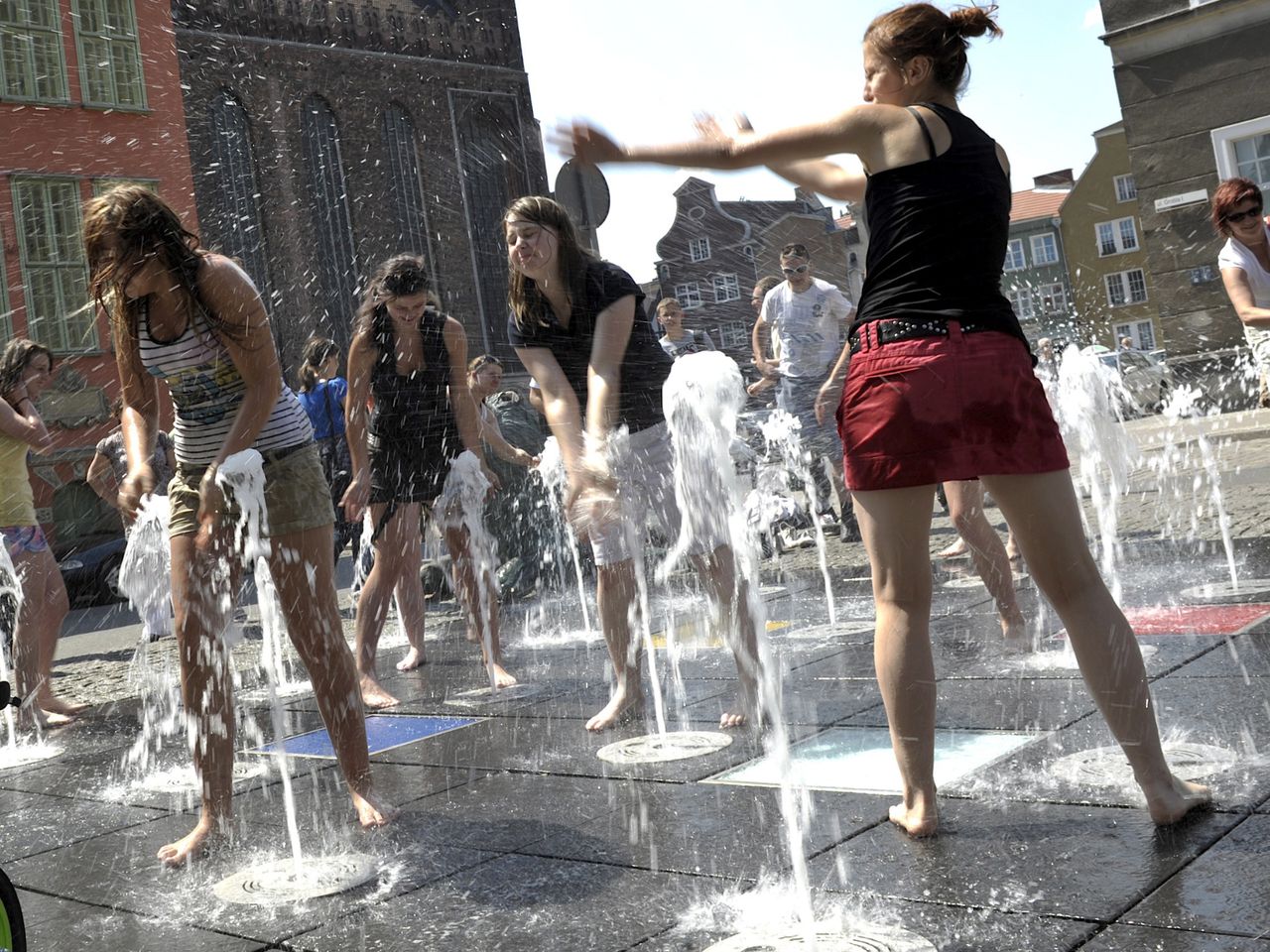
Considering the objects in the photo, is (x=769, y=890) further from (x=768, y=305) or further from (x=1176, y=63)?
(x=1176, y=63)

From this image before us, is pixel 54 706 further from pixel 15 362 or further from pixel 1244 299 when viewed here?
pixel 1244 299

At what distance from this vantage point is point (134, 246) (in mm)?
3311

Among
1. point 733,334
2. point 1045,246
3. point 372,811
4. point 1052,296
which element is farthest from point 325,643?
point 1052,296

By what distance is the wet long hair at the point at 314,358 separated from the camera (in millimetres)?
Result: 7680

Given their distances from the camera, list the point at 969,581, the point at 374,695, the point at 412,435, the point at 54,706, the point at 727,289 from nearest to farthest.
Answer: the point at 374,695, the point at 412,435, the point at 54,706, the point at 969,581, the point at 727,289

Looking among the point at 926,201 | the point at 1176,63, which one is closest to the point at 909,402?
the point at 926,201

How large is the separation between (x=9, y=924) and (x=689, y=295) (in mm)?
8673

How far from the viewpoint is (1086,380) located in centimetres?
714

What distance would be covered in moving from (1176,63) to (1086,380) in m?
15.9

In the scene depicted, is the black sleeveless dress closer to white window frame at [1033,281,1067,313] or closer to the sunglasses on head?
the sunglasses on head

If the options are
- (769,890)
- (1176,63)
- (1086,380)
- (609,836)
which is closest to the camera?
(769,890)

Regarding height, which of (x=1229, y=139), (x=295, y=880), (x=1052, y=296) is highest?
(x=1052, y=296)

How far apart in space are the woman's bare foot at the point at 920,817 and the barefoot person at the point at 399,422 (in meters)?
2.78

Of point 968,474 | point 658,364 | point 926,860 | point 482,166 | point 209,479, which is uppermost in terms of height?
point 482,166
